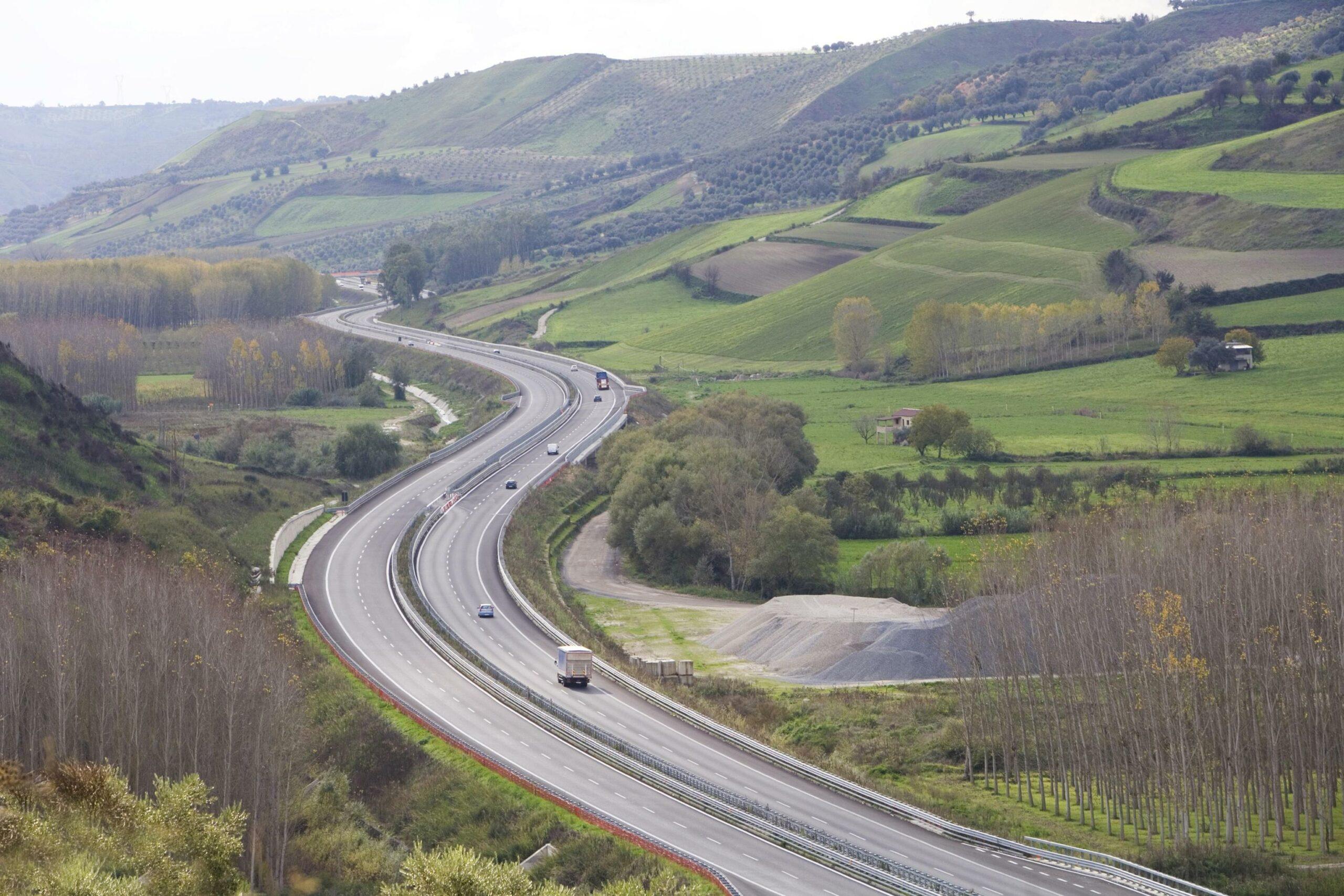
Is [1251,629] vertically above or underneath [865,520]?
above

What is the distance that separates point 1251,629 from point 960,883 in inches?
632

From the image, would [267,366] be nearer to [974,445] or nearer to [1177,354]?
[974,445]

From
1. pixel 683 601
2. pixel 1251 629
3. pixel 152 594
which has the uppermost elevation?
pixel 152 594

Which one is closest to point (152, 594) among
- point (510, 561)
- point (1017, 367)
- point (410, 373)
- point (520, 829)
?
point (520, 829)

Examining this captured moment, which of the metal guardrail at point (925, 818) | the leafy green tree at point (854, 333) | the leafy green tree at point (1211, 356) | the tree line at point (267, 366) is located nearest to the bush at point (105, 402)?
the tree line at point (267, 366)

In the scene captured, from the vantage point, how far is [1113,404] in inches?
5468

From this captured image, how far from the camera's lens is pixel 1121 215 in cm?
19875

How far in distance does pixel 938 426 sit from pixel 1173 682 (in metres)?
70.5

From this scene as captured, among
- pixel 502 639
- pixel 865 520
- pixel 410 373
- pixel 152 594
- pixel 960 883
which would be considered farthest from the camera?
pixel 410 373

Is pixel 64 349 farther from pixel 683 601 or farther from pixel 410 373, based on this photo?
pixel 683 601

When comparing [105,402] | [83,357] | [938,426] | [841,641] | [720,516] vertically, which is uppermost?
[83,357]

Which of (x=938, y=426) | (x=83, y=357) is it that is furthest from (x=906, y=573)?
(x=83, y=357)

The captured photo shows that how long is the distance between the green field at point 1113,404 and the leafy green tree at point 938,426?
1.83 m

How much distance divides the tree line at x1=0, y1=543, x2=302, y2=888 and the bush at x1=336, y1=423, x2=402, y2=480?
64.3 meters
